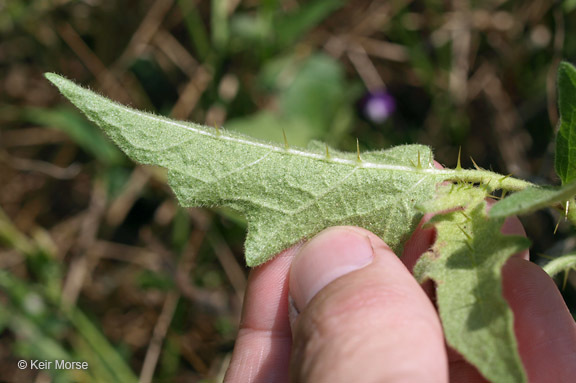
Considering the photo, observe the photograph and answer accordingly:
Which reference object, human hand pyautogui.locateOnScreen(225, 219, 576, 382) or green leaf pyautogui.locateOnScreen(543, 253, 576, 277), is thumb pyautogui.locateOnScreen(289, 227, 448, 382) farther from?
green leaf pyautogui.locateOnScreen(543, 253, 576, 277)

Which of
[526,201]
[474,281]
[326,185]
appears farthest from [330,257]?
[526,201]

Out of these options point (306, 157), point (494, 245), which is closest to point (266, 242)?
point (306, 157)

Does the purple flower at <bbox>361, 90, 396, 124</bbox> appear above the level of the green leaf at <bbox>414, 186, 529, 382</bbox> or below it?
below

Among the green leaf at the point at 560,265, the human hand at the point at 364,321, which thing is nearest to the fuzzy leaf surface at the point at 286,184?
the human hand at the point at 364,321

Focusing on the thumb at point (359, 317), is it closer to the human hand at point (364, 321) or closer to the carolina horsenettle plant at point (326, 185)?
the human hand at point (364, 321)

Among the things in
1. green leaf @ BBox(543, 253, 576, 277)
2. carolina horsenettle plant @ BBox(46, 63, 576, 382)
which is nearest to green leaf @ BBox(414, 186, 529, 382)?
carolina horsenettle plant @ BBox(46, 63, 576, 382)

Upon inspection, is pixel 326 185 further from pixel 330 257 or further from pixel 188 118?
pixel 188 118

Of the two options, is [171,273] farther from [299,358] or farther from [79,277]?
[299,358]

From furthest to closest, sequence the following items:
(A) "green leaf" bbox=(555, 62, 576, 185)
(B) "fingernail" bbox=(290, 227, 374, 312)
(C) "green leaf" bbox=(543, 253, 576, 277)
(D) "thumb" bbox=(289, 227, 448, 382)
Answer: (C) "green leaf" bbox=(543, 253, 576, 277) < (B) "fingernail" bbox=(290, 227, 374, 312) < (A) "green leaf" bbox=(555, 62, 576, 185) < (D) "thumb" bbox=(289, 227, 448, 382)
